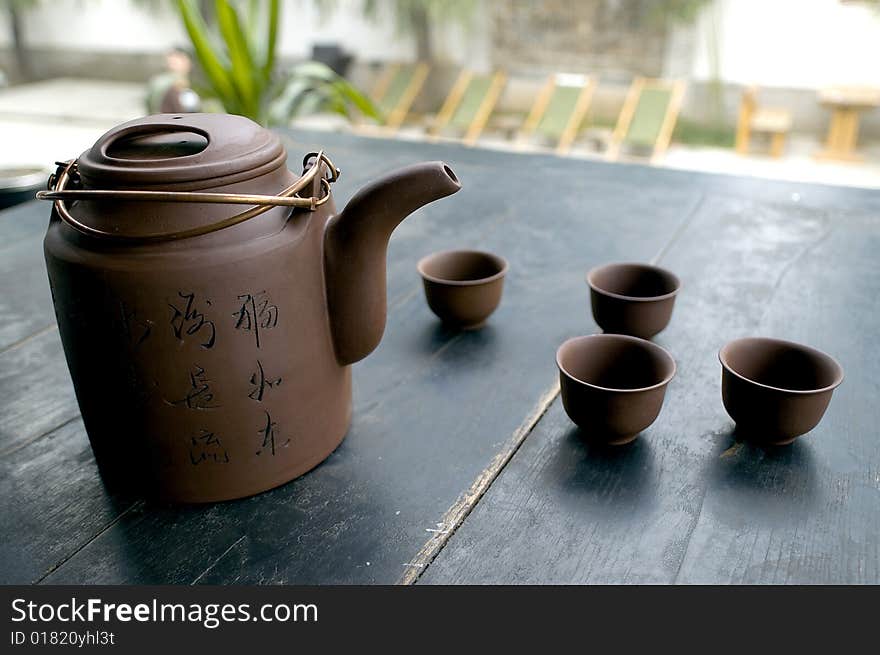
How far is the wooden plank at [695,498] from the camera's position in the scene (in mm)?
622

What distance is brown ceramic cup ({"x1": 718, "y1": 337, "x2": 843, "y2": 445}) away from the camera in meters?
0.71

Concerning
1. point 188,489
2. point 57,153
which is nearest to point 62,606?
point 188,489

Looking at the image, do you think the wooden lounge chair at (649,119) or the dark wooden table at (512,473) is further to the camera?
the wooden lounge chair at (649,119)

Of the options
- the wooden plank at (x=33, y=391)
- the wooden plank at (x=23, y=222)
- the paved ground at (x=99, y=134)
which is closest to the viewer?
the wooden plank at (x=33, y=391)

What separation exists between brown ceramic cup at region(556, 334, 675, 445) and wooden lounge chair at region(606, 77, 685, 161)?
462 centimetres

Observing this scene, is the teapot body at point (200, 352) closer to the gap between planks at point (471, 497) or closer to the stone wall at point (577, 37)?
the gap between planks at point (471, 497)

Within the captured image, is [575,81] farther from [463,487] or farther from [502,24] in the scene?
[463,487]

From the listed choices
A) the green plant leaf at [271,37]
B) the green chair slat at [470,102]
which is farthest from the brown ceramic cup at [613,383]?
the green chair slat at [470,102]

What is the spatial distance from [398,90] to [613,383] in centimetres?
588

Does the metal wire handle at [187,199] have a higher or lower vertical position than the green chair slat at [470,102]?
higher

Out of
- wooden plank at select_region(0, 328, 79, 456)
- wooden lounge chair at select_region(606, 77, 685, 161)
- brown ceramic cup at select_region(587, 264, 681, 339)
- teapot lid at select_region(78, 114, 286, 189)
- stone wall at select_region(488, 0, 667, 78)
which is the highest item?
teapot lid at select_region(78, 114, 286, 189)

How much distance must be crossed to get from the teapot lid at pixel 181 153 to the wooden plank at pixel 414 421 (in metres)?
0.28

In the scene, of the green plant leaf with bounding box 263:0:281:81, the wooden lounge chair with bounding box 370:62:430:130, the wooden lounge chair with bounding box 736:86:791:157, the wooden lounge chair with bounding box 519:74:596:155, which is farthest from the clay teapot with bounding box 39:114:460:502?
the wooden lounge chair with bounding box 370:62:430:130

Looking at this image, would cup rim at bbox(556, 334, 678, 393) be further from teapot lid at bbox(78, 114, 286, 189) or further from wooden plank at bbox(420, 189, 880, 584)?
teapot lid at bbox(78, 114, 286, 189)
